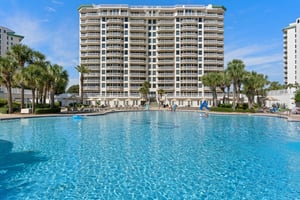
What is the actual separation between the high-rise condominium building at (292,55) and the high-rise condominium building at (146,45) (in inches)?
1419

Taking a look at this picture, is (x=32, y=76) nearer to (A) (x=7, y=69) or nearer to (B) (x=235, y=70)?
(A) (x=7, y=69)

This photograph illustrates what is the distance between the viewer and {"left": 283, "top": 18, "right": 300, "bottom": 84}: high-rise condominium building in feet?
265

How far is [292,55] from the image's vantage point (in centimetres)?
8556

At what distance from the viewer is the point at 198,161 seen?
33.2 ft

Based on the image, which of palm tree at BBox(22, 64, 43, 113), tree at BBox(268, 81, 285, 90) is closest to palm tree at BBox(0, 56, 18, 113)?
palm tree at BBox(22, 64, 43, 113)

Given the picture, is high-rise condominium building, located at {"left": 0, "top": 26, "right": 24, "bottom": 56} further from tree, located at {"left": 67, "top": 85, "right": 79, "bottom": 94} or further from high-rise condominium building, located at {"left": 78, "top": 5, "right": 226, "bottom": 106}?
high-rise condominium building, located at {"left": 78, "top": 5, "right": 226, "bottom": 106}

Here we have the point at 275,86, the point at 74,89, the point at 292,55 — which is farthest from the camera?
the point at 74,89

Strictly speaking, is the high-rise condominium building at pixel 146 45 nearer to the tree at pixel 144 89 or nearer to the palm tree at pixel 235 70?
the tree at pixel 144 89

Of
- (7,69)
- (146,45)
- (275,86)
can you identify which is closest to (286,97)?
(275,86)

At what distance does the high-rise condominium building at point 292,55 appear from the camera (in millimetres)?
80875

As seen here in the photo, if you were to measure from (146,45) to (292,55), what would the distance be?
66264 mm

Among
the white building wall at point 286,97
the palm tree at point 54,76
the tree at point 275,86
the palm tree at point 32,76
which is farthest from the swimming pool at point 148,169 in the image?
the tree at point 275,86

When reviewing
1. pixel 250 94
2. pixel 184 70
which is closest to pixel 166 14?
pixel 184 70

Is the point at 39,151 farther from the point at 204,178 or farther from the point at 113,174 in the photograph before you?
the point at 204,178
